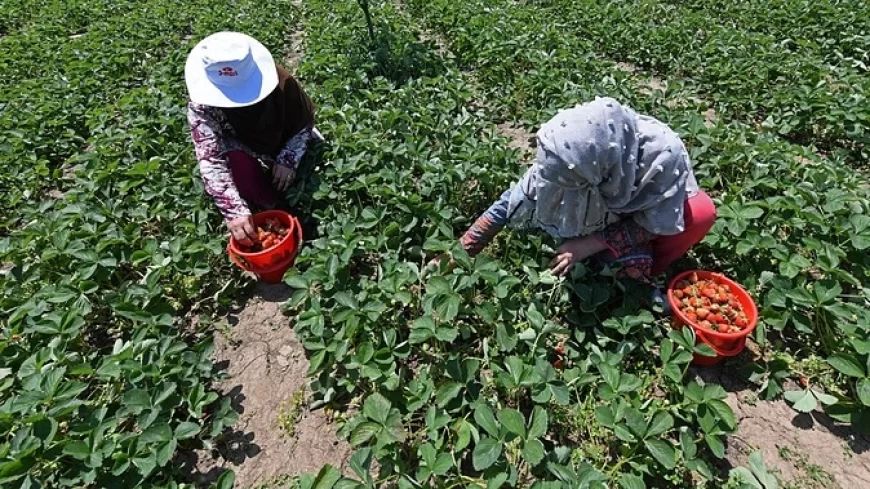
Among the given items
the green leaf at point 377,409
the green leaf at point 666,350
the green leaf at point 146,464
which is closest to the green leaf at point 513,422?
the green leaf at point 377,409

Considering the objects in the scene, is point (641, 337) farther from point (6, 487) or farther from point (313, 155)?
point (6, 487)

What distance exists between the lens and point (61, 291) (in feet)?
6.97

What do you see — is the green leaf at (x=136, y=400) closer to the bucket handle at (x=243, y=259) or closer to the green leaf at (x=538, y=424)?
the bucket handle at (x=243, y=259)

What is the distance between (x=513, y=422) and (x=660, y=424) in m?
0.49

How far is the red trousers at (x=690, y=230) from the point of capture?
77.9 inches

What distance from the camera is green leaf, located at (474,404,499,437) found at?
1.55 metres

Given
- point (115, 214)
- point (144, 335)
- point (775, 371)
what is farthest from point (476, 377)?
point (115, 214)

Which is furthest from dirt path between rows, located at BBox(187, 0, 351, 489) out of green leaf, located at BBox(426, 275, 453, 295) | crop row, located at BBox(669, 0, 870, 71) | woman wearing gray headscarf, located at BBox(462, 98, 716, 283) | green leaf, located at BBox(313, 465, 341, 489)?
crop row, located at BBox(669, 0, 870, 71)

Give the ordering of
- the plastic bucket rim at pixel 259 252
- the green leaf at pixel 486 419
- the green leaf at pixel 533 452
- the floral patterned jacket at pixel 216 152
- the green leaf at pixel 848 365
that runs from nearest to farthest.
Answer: the green leaf at pixel 533 452
the green leaf at pixel 486 419
the green leaf at pixel 848 365
the plastic bucket rim at pixel 259 252
the floral patterned jacket at pixel 216 152

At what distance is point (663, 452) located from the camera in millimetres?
1534

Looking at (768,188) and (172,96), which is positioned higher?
(768,188)

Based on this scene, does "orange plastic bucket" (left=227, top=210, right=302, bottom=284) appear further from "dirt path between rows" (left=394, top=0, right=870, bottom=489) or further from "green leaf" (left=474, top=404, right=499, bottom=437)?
"dirt path between rows" (left=394, top=0, right=870, bottom=489)

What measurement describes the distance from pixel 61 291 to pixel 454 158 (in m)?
2.08

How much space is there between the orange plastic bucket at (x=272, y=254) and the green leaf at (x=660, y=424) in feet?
5.69
